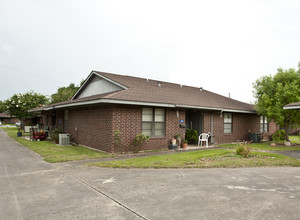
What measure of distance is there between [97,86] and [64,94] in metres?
27.0

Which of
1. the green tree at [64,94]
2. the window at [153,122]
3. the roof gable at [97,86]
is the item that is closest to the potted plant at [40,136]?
the roof gable at [97,86]

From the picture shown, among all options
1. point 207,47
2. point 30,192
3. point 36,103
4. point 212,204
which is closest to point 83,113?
point 30,192

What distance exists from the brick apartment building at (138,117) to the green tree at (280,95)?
183 cm

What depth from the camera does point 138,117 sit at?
37.7 ft

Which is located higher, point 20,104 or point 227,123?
point 20,104

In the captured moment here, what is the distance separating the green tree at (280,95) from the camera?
47.3ft

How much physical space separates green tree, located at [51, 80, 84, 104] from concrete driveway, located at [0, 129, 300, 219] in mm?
34263

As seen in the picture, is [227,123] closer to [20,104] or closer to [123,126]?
[123,126]

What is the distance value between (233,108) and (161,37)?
31.1 ft

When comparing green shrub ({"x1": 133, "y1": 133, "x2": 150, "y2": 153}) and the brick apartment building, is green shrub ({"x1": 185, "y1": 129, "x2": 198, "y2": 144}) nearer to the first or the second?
the brick apartment building

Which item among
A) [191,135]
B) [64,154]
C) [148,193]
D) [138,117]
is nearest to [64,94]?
[191,135]

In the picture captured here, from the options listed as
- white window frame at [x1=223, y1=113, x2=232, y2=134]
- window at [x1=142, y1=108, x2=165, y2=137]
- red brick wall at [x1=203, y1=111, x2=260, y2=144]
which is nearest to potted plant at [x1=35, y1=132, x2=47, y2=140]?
window at [x1=142, y1=108, x2=165, y2=137]

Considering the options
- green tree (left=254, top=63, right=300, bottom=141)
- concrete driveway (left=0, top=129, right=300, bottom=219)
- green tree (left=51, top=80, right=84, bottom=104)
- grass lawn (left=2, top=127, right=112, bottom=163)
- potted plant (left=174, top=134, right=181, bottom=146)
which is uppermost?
green tree (left=51, top=80, right=84, bottom=104)

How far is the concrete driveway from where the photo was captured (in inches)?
153
